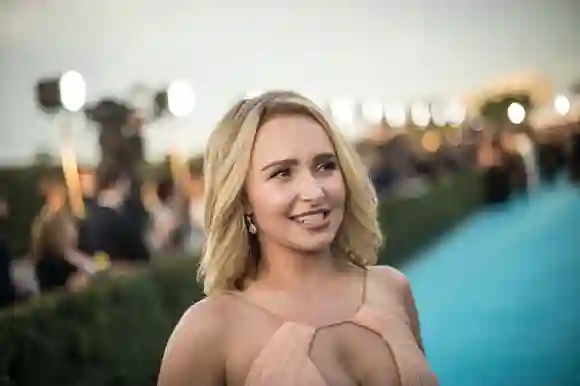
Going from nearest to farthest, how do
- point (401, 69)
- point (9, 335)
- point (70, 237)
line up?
point (9, 335), point (70, 237), point (401, 69)

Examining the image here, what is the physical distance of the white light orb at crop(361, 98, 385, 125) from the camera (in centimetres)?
262

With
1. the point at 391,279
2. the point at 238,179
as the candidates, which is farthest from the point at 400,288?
the point at 238,179

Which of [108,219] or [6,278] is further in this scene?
[108,219]

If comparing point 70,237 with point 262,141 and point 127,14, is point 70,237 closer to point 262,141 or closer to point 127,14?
point 127,14

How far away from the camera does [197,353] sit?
123cm

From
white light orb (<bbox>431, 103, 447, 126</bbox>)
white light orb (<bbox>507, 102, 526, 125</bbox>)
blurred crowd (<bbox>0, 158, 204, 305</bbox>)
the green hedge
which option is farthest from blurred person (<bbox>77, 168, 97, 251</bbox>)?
white light orb (<bbox>507, 102, 526, 125</bbox>)

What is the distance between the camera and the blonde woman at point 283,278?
1.23 m

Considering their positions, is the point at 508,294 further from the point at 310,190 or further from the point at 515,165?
the point at 310,190

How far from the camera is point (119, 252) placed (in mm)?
2506

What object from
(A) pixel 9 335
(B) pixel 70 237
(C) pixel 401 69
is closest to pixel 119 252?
(B) pixel 70 237

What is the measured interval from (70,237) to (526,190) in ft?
4.84

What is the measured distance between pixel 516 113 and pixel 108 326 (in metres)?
1.45

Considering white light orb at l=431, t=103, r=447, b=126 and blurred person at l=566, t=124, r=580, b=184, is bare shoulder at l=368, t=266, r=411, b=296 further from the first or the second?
blurred person at l=566, t=124, r=580, b=184

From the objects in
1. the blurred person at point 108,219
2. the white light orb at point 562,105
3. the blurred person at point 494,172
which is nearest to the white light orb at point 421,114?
the blurred person at point 494,172
